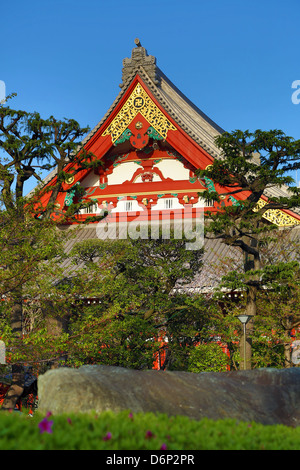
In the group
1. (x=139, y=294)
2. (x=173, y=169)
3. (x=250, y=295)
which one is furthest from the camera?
(x=173, y=169)

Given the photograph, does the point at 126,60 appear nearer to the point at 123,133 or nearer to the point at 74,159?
the point at 123,133

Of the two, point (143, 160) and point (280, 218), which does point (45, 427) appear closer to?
point (280, 218)

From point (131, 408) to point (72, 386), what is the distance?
67 cm

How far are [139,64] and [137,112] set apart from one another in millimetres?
1683

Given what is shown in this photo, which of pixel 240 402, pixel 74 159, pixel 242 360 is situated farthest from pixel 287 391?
pixel 74 159

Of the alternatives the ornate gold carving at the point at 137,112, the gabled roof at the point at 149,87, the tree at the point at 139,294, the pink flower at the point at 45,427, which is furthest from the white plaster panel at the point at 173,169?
the pink flower at the point at 45,427

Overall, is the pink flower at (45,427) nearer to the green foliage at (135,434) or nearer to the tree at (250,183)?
the green foliage at (135,434)

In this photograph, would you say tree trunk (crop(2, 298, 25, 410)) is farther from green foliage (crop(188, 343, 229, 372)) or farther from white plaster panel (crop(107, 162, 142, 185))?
white plaster panel (crop(107, 162, 142, 185))

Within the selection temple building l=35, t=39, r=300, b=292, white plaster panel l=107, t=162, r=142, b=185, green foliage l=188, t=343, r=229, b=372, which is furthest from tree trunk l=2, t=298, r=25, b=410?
white plaster panel l=107, t=162, r=142, b=185

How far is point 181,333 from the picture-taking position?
16297 mm

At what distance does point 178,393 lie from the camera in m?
6.61

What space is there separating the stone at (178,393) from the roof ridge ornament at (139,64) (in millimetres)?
14314

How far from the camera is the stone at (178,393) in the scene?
6.09 meters

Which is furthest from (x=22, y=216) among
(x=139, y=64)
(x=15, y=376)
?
(x=139, y=64)
